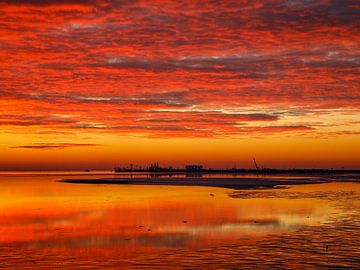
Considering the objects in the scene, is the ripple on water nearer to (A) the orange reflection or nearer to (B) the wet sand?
(A) the orange reflection

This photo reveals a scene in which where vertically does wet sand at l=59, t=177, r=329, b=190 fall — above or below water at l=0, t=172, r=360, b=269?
above

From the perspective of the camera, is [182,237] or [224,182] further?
[224,182]

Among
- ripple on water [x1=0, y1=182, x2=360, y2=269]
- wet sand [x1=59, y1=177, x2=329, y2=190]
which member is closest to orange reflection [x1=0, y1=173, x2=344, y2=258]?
ripple on water [x1=0, y1=182, x2=360, y2=269]

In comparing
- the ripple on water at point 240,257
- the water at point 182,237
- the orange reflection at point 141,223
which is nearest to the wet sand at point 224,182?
the orange reflection at point 141,223

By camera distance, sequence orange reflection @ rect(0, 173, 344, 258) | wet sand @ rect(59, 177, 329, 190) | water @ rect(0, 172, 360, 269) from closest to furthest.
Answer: water @ rect(0, 172, 360, 269) < orange reflection @ rect(0, 173, 344, 258) < wet sand @ rect(59, 177, 329, 190)

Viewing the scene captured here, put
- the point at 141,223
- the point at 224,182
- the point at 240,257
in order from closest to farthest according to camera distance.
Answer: the point at 240,257, the point at 141,223, the point at 224,182

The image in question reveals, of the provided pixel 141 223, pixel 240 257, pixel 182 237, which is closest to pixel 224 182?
pixel 141 223

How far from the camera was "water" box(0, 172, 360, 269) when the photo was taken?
789 inches

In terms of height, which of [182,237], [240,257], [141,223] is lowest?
[240,257]

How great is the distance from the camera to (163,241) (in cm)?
2520

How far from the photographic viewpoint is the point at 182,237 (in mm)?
26391

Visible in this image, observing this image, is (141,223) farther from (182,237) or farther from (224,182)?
(224,182)

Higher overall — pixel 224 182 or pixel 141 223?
pixel 224 182

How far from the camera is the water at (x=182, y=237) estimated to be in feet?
65.7
